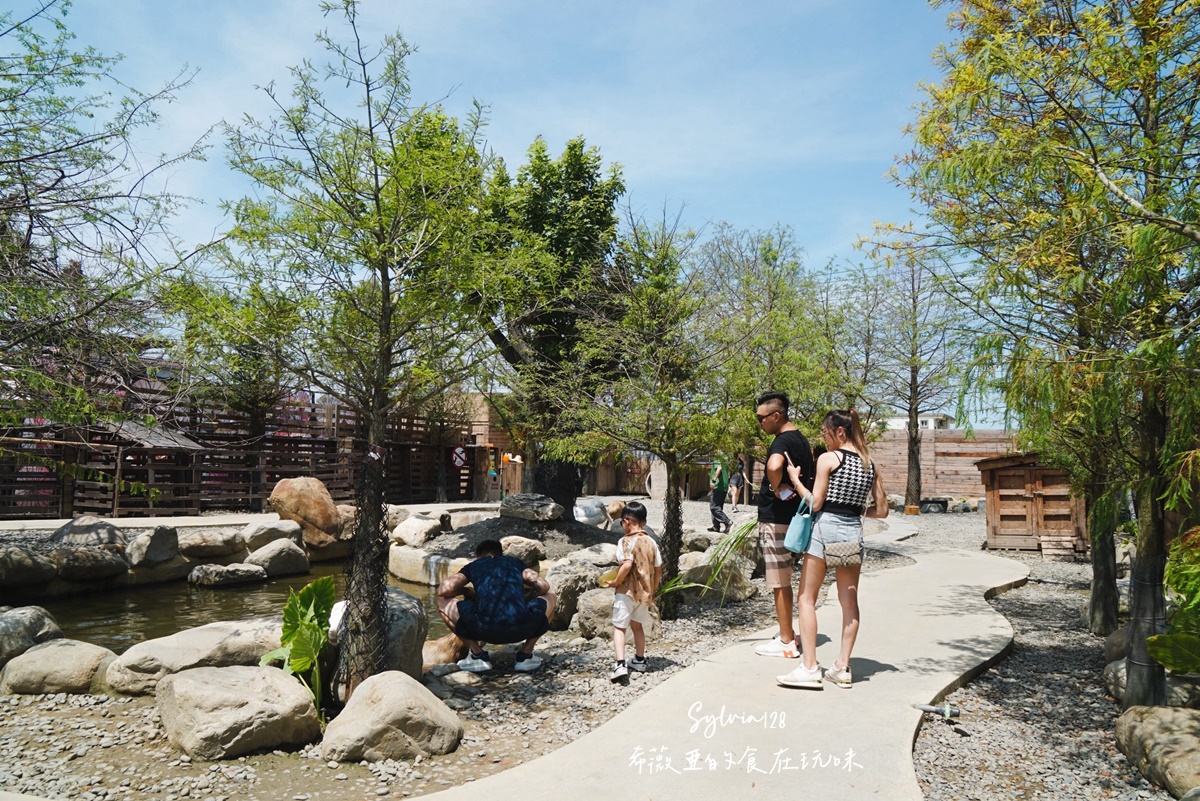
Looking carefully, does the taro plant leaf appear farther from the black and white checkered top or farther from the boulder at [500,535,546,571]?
the boulder at [500,535,546,571]

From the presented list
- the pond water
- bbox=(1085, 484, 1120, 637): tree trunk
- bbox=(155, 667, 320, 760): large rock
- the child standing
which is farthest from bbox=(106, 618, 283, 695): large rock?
bbox=(1085, 484, 1120, 637): tree trunk

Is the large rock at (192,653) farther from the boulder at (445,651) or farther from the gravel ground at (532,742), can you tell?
the boulder at (445,651)

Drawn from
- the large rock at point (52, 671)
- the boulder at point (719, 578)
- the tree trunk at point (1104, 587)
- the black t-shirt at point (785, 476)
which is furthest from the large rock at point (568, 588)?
the tree trunk at point (1104, 587)

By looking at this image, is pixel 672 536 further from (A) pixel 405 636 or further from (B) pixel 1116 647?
(B) pixel 1116 647

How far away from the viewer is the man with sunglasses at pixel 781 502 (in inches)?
220

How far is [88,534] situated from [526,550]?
624cm

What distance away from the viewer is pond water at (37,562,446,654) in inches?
313

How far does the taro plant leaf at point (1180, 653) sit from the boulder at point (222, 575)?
35.0 feet

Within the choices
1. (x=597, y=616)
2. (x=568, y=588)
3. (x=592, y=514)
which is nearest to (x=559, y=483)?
(x=592, y=514)

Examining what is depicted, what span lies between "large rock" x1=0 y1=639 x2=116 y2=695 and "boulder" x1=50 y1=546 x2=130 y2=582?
5.36 m

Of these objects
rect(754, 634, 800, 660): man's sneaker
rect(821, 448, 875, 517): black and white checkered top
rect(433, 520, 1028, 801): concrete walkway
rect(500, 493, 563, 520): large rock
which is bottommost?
rect(433, 520, 1028, 801): concrete walkway

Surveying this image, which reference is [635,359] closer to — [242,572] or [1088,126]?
[1088,126]

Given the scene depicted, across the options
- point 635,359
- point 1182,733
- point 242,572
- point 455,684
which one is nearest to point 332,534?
point 242,572

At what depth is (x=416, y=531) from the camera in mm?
14164
